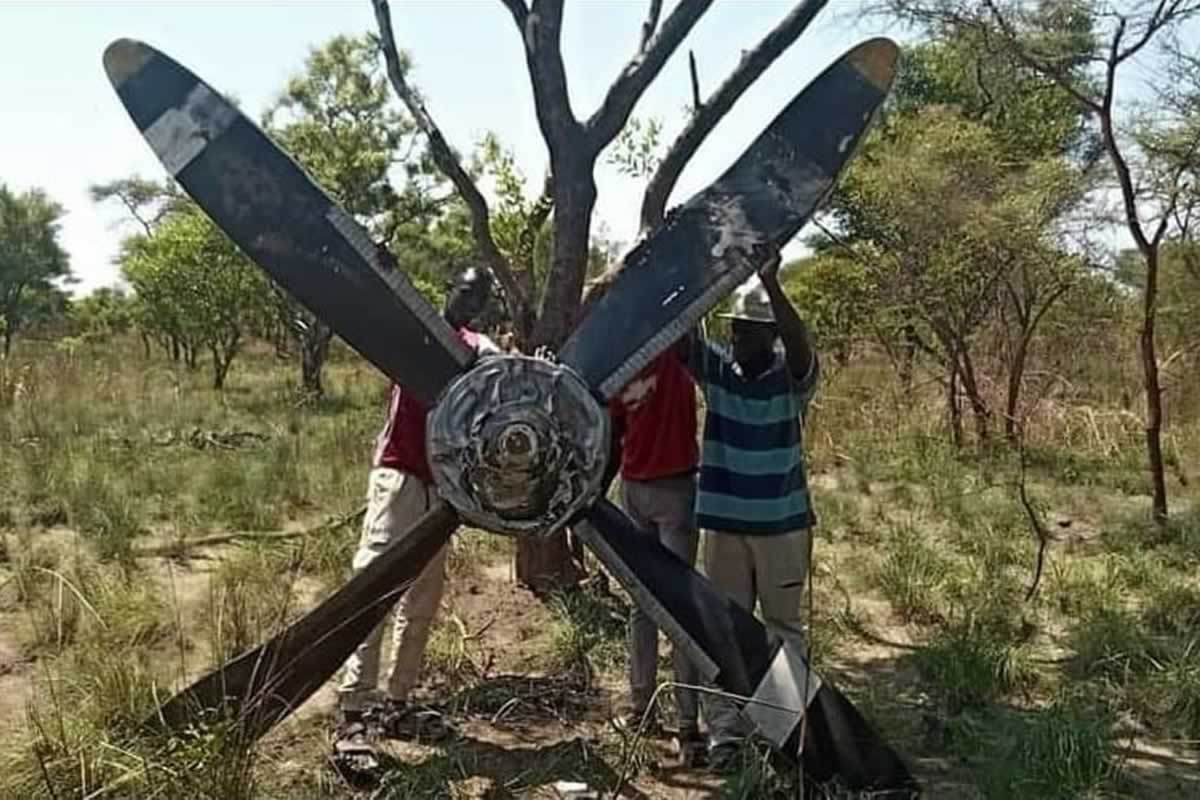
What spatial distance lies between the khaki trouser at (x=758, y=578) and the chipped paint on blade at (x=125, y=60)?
8.11ft

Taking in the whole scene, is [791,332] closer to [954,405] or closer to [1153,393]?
[1153,393]

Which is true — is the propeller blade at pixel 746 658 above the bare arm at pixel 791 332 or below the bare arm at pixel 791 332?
below

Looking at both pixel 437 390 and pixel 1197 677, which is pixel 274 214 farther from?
pixel 1197 677

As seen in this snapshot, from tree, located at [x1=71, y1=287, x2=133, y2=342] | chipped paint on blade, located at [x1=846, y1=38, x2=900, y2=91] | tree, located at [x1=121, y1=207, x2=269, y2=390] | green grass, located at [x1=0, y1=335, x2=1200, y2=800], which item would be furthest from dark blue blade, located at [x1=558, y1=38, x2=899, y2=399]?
tree, located at [x1=71, y1=287, x2=133, y2=342]

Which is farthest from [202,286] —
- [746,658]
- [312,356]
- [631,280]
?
[746,658]

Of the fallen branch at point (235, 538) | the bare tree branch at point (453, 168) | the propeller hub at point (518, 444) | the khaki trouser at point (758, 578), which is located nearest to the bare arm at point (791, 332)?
the khaki trouser at point (758, 578)

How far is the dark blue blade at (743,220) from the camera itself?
3.64 m

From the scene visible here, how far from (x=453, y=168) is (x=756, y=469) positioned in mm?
2606

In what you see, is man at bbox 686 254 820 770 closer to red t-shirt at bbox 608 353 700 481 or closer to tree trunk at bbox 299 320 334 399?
red t-shirt at bbox 608 353 700 481

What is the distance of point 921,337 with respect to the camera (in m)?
15.1

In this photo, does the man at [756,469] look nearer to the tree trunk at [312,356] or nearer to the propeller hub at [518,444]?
the propeller hub at [518,444]

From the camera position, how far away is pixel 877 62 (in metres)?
3.65

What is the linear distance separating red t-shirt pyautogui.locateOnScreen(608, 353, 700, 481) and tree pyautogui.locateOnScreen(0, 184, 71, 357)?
3385cm

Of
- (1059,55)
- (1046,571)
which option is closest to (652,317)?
(1046,571)
